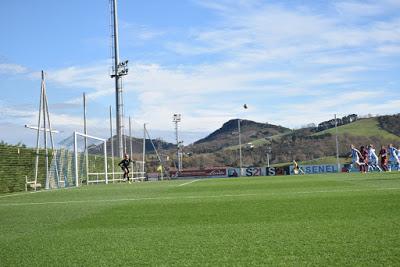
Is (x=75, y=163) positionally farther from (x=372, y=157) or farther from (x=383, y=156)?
(x=372, y=157)

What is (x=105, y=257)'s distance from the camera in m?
6.22

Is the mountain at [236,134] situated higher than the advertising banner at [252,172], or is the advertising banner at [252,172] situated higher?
the mountain at [236,134]

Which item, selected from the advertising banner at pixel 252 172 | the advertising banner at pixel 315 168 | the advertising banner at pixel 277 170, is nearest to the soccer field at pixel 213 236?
the advertising banner at pixel 315 168

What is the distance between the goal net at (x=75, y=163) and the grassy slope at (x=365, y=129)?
96.4 m

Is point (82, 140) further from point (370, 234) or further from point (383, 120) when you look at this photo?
point (383, 120)

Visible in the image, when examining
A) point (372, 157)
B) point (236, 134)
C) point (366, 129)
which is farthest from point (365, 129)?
point (372, 157)

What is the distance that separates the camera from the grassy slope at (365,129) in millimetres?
128125

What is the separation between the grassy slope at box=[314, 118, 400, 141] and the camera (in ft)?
420

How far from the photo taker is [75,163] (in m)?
32.1

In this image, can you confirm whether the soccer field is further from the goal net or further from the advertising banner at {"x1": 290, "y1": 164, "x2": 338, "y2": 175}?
the advertising banner at {"x1": 290, "y1": 164, "x2": 338, "y2": 175}

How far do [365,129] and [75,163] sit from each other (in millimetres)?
110964

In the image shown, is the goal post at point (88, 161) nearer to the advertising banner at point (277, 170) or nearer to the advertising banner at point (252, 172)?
the advertising banner at point (252, 172)

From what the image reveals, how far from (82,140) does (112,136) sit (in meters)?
14.4

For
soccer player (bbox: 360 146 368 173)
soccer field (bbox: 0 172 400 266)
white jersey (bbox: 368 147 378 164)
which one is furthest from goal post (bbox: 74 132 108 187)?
soccer field (bbox: 0 172 400 266)
